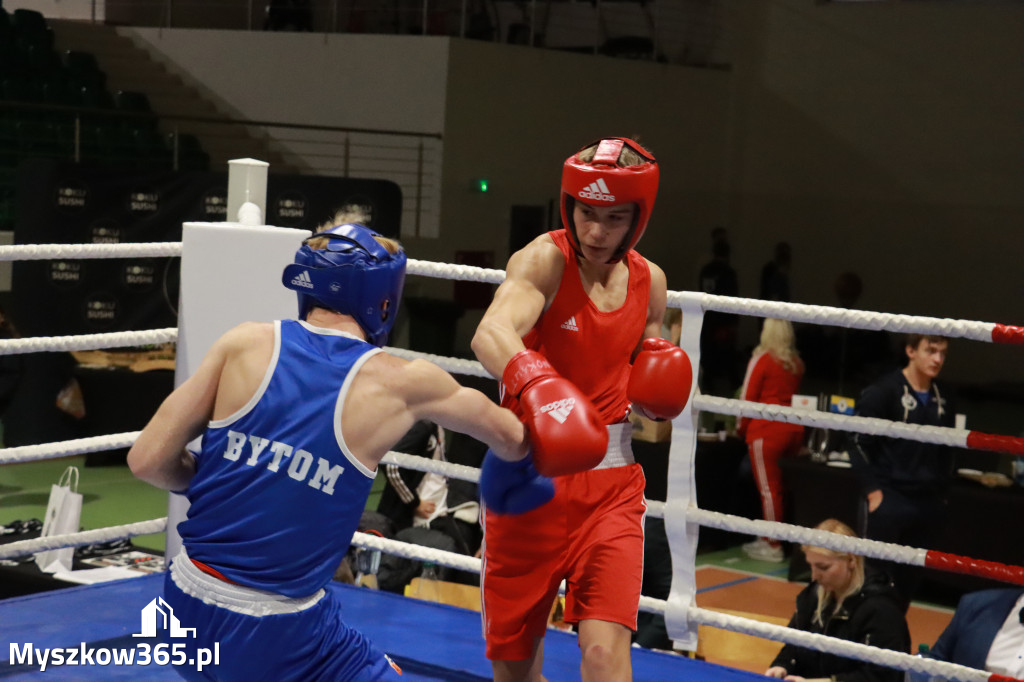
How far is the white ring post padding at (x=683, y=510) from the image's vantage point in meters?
2.98

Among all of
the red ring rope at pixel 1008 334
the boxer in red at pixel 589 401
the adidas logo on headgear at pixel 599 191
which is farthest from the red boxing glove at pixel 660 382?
the red ring rope at pixel 1008 334

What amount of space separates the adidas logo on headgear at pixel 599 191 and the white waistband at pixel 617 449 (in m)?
0.47

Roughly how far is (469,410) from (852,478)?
16.1ft

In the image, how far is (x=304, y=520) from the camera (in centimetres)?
190

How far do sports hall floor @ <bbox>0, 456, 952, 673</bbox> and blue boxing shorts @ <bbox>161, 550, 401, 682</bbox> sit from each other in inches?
146

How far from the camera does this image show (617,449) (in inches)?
98.3

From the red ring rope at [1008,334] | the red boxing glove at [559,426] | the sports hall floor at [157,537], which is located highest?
the red ring rope at [1008,334]

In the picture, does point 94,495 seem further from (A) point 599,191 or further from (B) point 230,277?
(A) point 599,191

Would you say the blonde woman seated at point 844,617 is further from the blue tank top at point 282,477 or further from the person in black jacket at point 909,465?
the blue tank top at point 282,477

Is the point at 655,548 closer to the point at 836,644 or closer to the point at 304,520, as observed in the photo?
the point at 836,644

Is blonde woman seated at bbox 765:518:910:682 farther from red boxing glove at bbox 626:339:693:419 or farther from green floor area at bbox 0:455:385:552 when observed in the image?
green floor area at bbox 0:455:385:552

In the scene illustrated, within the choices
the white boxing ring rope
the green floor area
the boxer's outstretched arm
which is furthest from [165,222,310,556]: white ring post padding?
the green floor area

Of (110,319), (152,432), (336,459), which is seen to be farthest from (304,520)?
(110,319)

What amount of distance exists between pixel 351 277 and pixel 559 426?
43 cm
